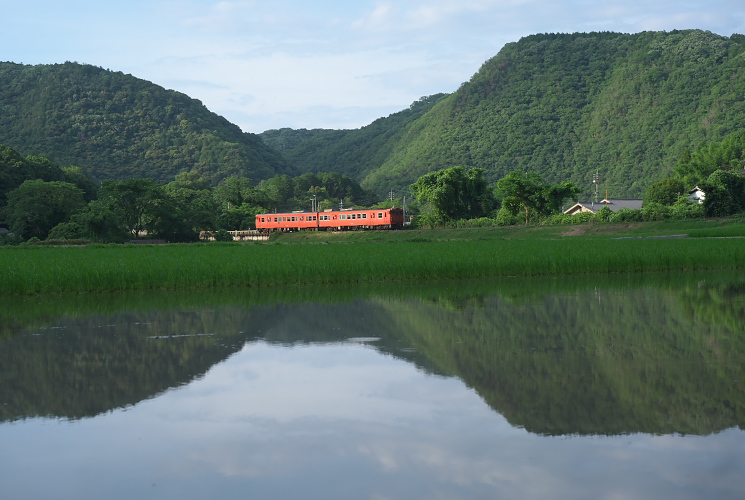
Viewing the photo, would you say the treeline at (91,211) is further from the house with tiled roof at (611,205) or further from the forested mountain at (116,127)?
the forested mountain at (116,127)

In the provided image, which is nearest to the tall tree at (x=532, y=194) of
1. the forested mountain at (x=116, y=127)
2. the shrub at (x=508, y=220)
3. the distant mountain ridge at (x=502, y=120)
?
the shrub at (x=508, y=220)

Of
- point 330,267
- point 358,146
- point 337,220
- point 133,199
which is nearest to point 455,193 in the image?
point 337,220

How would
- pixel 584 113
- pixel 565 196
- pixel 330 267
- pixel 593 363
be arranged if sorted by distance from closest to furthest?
pixel 593 363 < pixel 330 267 < pixel 565 196 < pixel 584 113

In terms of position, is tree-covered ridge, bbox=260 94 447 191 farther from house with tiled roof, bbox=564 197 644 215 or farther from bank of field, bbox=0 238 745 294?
bank of field, bbox=0 238 745 294

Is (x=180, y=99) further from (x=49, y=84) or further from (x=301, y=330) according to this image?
(x=301, y=330)

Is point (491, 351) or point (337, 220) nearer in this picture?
point (491, 351)

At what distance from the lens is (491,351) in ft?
23.6

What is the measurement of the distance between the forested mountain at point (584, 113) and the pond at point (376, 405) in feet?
246

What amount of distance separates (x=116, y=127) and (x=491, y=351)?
112 metres

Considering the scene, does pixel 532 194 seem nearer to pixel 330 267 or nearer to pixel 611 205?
pixel 611 205

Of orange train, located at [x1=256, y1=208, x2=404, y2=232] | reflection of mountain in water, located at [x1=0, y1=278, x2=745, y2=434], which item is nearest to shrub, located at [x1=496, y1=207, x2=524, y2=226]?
orange train, located at [x1=256, y1=208, x2=404, y2=232]

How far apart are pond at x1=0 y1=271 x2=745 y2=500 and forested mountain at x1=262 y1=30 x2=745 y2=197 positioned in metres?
74.9

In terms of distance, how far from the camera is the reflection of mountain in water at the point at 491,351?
5.13 metres

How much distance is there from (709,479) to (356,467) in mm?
1895
